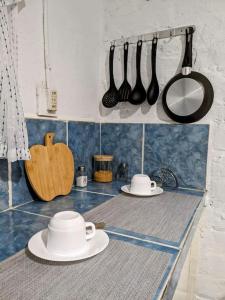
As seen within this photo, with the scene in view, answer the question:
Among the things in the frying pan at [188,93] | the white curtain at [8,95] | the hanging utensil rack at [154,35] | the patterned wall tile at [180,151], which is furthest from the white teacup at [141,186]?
the hanging utensil rack at [154,35]

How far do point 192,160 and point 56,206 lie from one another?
0.70 meters

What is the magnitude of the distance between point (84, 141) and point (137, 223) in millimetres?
653

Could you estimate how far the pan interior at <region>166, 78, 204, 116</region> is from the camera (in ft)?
3.85

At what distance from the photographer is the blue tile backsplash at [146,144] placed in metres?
1.21

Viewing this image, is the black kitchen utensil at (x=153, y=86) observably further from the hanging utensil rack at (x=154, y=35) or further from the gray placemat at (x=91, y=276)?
the gray placemat at (x=91, y=276)

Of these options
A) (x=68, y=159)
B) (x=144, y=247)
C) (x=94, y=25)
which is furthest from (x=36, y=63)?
Result: (x=144, y=247)

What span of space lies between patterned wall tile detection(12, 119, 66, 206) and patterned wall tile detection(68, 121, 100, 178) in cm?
15

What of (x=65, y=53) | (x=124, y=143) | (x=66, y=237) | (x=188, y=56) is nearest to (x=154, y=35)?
(x=188, y=56)

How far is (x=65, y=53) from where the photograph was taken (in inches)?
45.6

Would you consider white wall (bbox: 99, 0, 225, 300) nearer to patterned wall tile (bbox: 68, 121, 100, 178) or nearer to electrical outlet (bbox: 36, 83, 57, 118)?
patterned wall tile (bbox: 68, 121, 100, 178)

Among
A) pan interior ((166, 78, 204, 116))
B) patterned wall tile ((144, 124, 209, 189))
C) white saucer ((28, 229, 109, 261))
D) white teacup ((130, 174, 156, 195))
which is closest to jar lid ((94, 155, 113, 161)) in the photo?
patterned wall tile ((144, 124, 209, 189))

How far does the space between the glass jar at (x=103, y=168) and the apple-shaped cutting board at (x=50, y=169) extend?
23 centimetres

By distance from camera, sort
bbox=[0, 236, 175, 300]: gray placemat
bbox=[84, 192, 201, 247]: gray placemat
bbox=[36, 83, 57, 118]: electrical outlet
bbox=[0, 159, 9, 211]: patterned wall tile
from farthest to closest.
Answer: bbox=[36, 83, 57, 118]: electrical outlet
bbox=[0, 159, 9, 211]: patterned wall tile
bbox=[84, 192, 201, 247]: gray placemat
bbox=[0, 236, 175, 300]: gray placemat

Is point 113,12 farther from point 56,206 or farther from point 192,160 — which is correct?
point 56,206
